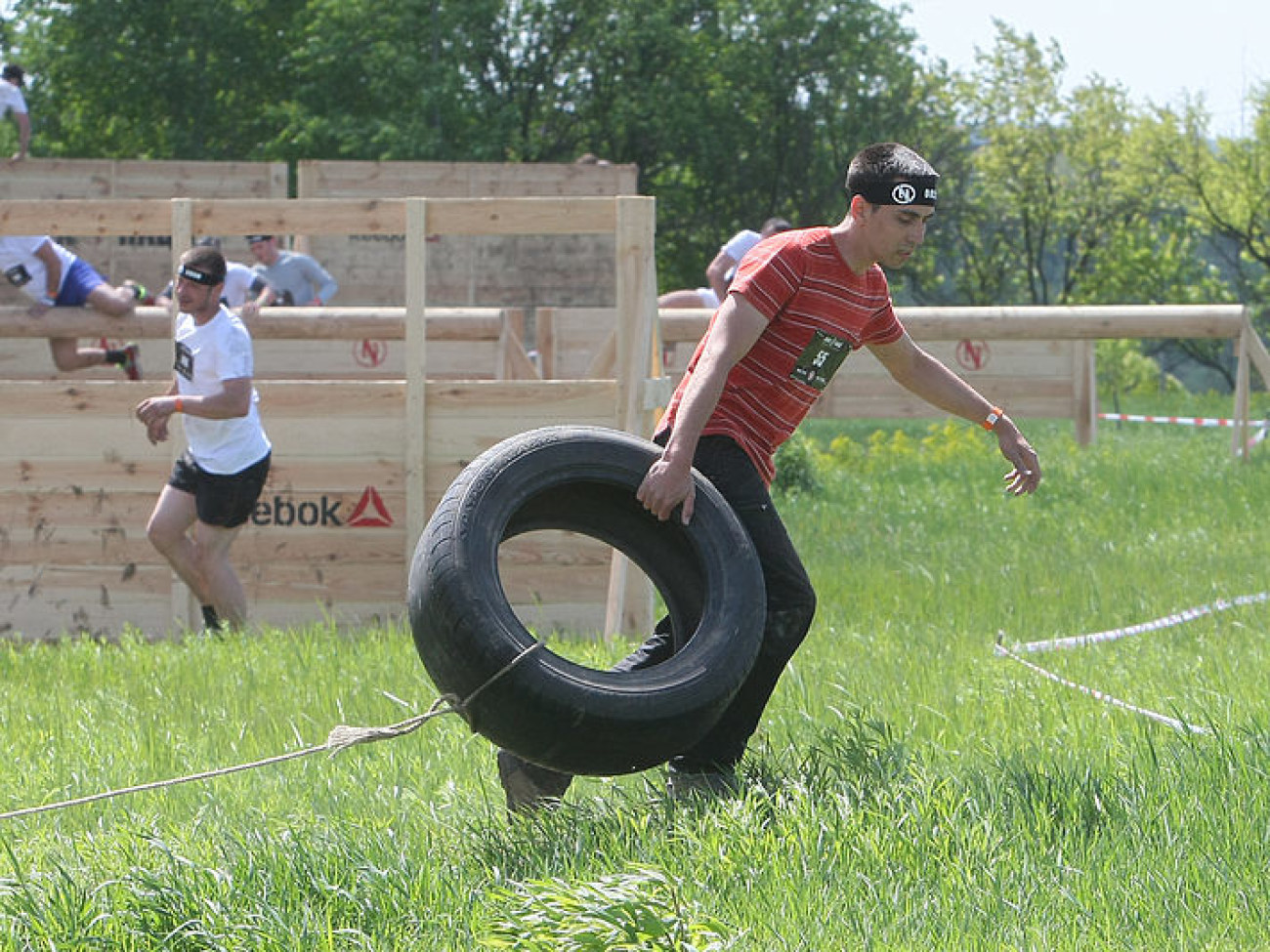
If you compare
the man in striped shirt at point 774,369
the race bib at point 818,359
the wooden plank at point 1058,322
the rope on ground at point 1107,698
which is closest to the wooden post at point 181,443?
the rope on ground at point 1107,698

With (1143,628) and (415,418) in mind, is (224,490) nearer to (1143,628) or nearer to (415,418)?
(415,418)

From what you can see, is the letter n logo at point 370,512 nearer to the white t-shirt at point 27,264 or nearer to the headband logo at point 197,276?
the headband logo at point 197,276

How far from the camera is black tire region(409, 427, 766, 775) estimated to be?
498 cm

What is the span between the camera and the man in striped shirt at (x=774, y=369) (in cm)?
557

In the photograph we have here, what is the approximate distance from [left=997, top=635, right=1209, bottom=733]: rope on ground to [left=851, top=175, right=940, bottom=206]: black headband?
5.86 feet

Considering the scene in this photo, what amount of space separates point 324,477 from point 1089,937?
6594 mm

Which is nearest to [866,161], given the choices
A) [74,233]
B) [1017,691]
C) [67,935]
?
[1017,691]

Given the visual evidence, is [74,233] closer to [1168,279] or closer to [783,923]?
[783,923]

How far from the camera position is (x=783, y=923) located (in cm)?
417

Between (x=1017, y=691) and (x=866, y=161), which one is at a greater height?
(x=866, y=161)

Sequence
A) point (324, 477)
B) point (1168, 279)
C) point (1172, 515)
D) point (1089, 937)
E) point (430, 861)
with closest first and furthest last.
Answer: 1. point (1089, 937)
2. point (430, 861)
3. point (324, 477)
4. point (1172, 515)
5. point (1168, 279)

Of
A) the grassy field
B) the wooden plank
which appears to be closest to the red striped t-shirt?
the grassy field

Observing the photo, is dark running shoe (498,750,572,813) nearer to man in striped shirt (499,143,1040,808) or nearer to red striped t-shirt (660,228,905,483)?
man in striped shirt (499,143,1040,808)

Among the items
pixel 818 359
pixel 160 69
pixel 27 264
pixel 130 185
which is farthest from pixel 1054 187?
pixel 818 359
